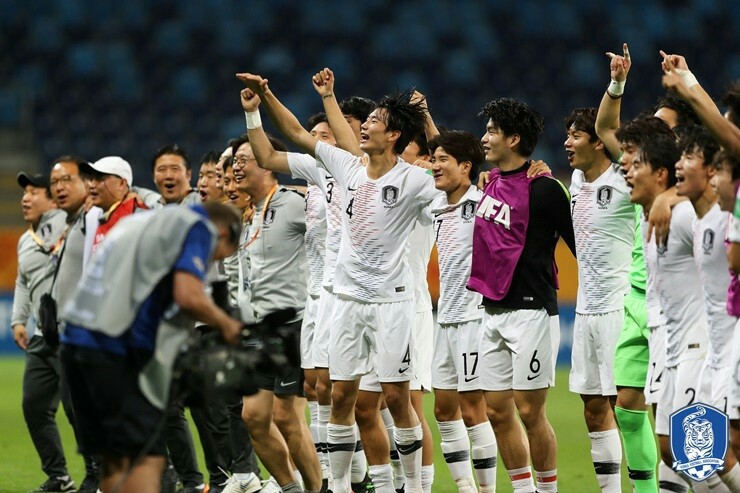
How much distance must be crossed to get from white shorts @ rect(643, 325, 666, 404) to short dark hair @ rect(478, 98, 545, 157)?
58.5 inches

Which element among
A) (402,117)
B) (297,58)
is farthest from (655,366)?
(297,58)

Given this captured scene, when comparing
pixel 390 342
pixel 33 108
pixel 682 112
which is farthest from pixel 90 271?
pixel 33 108

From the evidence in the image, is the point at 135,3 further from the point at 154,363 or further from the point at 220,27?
the point at 154,363

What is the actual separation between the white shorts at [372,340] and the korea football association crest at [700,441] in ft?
6.69

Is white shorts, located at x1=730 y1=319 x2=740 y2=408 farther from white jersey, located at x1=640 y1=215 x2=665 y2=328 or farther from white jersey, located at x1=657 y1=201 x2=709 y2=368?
white jersey, located at x1=640 y1=215 x2=665 y2=328

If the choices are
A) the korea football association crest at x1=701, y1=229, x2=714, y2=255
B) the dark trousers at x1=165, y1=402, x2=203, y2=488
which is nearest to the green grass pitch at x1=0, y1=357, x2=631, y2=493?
the dark trousers at x1=165, y1=402, x2=203, y2=488

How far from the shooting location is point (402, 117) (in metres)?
7.63

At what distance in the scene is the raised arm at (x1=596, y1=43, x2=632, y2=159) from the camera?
22.9 feet

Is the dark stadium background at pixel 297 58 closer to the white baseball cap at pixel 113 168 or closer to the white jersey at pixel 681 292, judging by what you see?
the white baseball cap at pixel 113 168

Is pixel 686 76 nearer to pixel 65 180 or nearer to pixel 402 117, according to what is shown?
pixel 402 117

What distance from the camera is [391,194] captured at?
293 inches

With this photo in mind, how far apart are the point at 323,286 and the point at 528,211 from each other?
1.57 meters

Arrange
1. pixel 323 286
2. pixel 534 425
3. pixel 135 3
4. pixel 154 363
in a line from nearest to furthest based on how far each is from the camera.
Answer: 1. pixel 154 363
2. pixel 534 425
3. pixel 323 286
4. pixel 135 3

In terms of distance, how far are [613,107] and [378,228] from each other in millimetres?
1551
